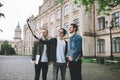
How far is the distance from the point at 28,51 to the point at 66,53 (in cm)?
5788

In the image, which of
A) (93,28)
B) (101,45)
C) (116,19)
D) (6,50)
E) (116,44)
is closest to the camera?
(116,44)

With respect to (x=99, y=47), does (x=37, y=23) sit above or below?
above

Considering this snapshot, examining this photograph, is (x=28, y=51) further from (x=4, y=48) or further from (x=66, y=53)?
(x=66, y=53)

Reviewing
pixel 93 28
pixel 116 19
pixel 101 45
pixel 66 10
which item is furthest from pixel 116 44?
pixel 66 10

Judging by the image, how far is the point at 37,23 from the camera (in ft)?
185

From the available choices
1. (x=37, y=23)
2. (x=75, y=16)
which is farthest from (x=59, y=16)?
(x=37, y=23)

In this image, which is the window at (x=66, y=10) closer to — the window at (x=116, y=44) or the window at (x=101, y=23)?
the window at (x=101, y=23)

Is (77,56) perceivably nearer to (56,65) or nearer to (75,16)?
(56,65)

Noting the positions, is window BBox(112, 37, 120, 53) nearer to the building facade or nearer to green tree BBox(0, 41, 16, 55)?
the building facade

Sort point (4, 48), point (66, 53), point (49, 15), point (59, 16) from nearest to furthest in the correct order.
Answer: point (66, 53) < point (59, 16) < point (49, 15) < point (4, 48)

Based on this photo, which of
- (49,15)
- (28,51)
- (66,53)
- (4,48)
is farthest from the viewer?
(4,48)

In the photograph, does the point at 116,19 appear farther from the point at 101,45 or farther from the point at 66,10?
the point at 66,10

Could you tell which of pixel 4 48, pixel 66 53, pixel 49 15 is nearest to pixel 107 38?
pixel 49 15

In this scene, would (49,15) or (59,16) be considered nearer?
(59,16)
